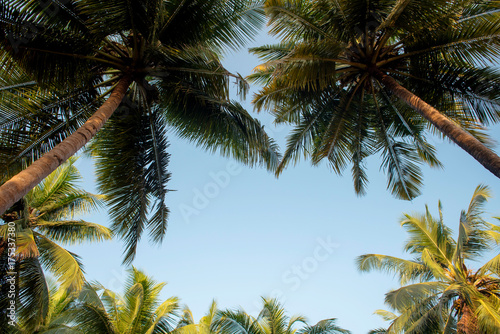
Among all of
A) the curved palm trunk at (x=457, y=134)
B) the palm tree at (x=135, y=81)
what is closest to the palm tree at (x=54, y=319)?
the palm tree at (x=135, y=81)

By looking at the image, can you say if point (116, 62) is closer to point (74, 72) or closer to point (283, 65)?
point (74, 72)

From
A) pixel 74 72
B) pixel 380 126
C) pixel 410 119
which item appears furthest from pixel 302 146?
pixel 74 72

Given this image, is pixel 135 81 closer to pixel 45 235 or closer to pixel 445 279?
pixel 45 235

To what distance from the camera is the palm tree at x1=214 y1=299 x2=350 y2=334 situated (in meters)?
A: 9.90

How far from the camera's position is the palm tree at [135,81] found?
18.4ft

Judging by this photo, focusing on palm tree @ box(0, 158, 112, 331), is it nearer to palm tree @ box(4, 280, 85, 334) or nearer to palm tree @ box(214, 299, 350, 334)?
palm tree @ box(4, 280, 85, 334)

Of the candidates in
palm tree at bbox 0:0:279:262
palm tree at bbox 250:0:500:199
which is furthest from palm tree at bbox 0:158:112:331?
palm tree at bbox 250:0:500:199

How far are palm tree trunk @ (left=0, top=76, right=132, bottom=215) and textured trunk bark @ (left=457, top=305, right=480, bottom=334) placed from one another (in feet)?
34.7

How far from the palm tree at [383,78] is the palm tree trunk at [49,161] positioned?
3.26 metres

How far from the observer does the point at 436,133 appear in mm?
8836

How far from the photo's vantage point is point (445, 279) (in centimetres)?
1050

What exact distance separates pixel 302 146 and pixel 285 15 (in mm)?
3502

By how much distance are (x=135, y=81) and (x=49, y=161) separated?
3.16 metres

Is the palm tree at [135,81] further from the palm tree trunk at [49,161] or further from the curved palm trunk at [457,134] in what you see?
the curved palm trunk at [457,134]
